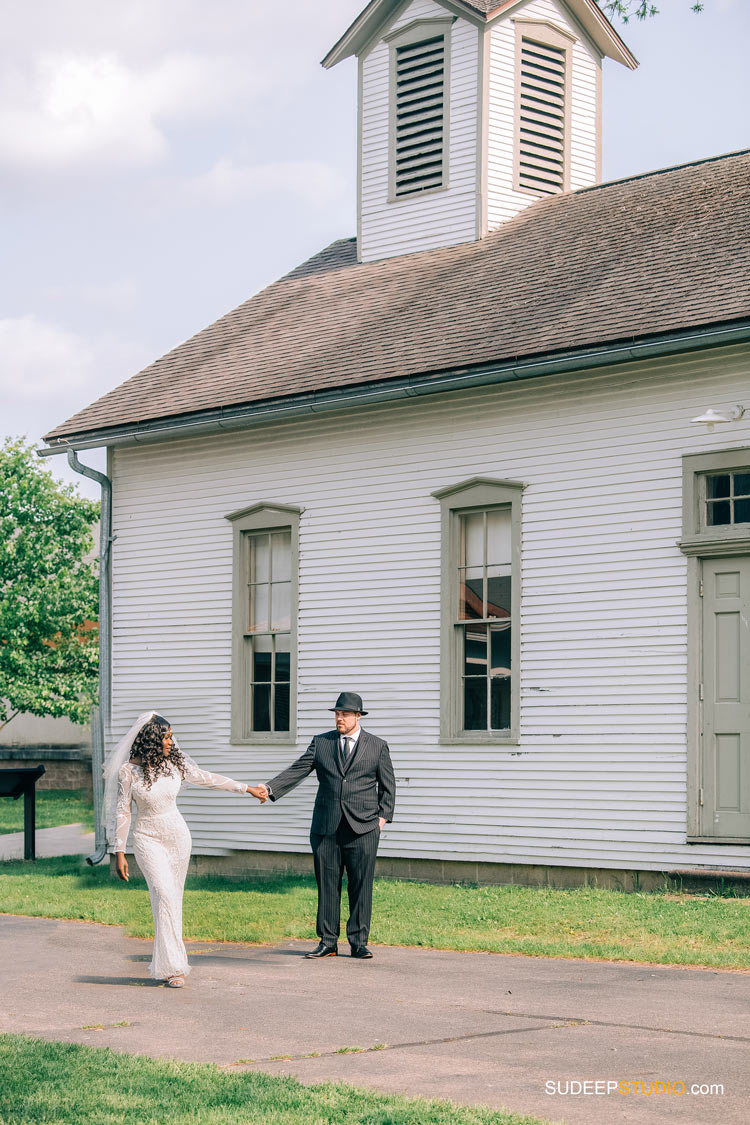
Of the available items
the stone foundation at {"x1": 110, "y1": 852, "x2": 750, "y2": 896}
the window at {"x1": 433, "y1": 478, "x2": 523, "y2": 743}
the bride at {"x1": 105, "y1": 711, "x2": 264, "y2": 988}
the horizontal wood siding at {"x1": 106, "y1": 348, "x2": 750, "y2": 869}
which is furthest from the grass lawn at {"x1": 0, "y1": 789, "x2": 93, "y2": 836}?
the bride at {"x1": 105, "y1": 711, "x2": 264, "y2": 988}

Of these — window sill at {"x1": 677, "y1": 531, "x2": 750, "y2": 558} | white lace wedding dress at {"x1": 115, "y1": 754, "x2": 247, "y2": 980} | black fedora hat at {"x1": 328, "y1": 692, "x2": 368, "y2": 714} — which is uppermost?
window sill at {"x1": 677, "y1": 531, "x2": 750, "y2": 558}

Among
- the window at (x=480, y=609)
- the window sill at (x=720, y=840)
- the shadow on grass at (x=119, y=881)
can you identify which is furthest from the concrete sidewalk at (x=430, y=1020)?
the window at (x=480, y=609)

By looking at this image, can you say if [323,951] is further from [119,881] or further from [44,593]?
[44,593]

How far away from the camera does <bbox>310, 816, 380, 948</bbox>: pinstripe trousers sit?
10984 millimetres

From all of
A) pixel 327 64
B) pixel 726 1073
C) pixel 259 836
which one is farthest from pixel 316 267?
pixel 726 1073

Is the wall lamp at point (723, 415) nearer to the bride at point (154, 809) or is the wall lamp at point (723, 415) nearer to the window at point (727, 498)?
the window at point (727, 498)

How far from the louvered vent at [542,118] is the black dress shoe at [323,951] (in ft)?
37.4

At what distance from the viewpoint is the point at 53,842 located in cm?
2152

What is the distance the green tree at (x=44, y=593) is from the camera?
3331 centimetres

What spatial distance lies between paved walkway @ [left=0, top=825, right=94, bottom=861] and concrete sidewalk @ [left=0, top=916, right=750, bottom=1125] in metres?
8.45

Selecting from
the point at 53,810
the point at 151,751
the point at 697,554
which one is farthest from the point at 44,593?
the point at 151,751

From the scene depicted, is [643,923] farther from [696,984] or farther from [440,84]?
[440,84]

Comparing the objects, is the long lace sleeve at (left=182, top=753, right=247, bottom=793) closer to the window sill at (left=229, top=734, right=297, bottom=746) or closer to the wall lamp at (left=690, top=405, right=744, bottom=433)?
the wall lamp at (left=690, top=405, right=744, bottom=433)

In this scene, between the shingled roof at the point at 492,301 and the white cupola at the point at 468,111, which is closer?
the shingled roof at the point at 492,301
